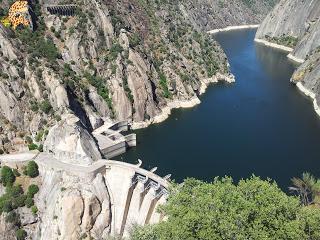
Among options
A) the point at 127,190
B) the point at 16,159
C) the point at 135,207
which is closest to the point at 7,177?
the point at 16,159

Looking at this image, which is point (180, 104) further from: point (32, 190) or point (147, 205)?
point (32, 190)

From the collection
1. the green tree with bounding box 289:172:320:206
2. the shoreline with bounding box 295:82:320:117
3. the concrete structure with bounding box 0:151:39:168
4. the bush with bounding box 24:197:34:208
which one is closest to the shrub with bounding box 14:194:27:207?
the bush with bounding box 24:197:34:208

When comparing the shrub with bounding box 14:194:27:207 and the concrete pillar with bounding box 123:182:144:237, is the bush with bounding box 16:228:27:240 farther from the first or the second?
the concrete pillar with bounding box 123:182:144:237

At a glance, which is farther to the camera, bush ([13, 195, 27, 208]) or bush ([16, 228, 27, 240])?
bush ([13, 195, 27, 208])

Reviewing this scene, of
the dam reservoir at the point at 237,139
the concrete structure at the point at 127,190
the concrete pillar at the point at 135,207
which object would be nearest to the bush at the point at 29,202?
the concrete structure at the point at 127,190

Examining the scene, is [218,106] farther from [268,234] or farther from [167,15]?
[268,234]

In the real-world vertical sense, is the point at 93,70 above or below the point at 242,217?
below
